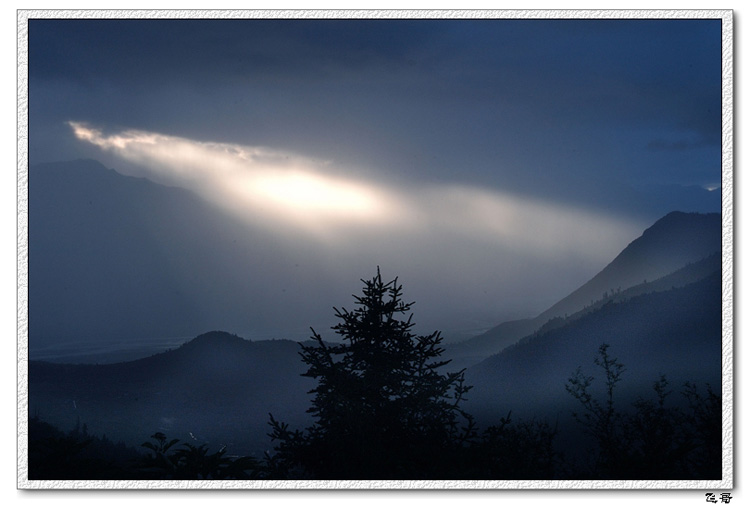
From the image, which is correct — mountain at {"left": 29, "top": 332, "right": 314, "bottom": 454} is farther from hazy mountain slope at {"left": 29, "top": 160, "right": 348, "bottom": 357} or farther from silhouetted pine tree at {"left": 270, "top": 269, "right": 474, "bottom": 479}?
silhouetted pine tree at {"left": 270, "top": 269, "right": 474, "bottom": 479}

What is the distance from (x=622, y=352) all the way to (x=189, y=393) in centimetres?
380

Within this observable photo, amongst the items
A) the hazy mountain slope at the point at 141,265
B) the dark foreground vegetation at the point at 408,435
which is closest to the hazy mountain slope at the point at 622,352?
the dark foreground vegetation at the point at 408,435

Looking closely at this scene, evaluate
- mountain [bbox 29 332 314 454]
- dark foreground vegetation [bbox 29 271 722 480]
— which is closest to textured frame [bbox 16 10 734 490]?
dark foreground vegetation [bbox 29 271 722 480]

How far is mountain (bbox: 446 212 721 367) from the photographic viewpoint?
176 inches

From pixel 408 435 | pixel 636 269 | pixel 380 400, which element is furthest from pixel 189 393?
pixel 636 269

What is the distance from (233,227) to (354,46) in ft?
6.39

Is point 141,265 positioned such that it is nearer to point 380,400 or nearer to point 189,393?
point 189,393

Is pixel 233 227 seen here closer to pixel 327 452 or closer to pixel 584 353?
pixel 327 452

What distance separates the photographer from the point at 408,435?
145 inches

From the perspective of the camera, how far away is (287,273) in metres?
4.89

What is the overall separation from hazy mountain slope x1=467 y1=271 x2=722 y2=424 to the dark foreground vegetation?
0.11 metres

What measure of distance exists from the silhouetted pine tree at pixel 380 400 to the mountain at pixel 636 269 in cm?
96

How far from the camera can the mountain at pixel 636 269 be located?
4.48m

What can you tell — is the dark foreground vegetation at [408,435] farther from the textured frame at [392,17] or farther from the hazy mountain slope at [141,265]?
the hazy mountain slope at [141,265]
